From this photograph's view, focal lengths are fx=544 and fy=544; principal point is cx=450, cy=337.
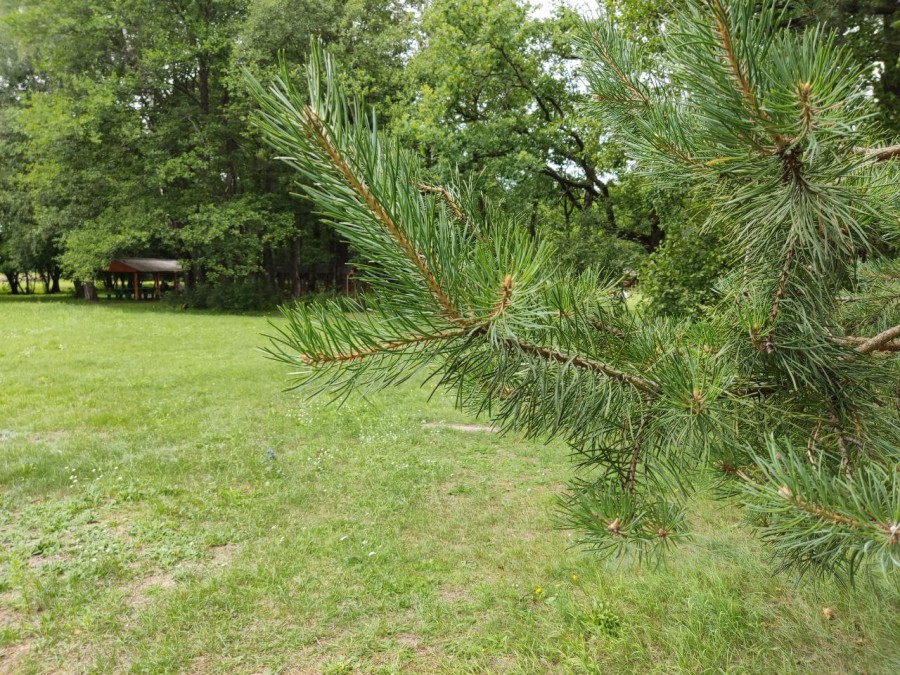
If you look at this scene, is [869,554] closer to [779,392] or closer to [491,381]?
[779,392]

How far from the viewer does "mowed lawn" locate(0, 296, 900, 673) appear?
9.10 feet

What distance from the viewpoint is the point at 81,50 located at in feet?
66.0

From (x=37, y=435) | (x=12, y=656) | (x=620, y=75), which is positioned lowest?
(x=12, y=656)

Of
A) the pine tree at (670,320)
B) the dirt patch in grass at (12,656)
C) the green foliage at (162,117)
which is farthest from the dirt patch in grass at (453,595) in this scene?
the green foliage at (162,117)

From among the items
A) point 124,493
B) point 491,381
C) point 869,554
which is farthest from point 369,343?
point 124,493

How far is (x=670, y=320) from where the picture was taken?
1.53 meters

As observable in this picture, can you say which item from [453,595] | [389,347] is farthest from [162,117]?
[389,347]

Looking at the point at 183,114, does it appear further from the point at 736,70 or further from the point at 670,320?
the point at 736,70

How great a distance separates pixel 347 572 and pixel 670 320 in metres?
2.98

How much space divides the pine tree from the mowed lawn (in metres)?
0.28

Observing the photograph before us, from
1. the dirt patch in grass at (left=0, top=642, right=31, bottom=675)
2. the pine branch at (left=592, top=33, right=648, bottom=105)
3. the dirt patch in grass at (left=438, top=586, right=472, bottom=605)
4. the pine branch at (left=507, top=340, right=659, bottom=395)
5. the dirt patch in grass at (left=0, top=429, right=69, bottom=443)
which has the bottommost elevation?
the dirt patch in grass at (left=0, top=642, right=31, bottom=675)

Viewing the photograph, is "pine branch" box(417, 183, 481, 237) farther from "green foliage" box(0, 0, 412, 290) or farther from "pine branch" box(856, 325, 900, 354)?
"green foliage" box(0, 0, 412, 290)

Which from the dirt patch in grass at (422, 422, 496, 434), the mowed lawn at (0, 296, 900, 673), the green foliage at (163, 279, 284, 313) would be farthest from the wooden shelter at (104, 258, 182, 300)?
the dirt patch in grass at (422, 422, 496, 434)

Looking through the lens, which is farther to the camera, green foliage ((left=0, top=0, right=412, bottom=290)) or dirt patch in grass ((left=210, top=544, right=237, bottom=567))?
green foliage ((left=0, top=0, right=412, bottom=290))
